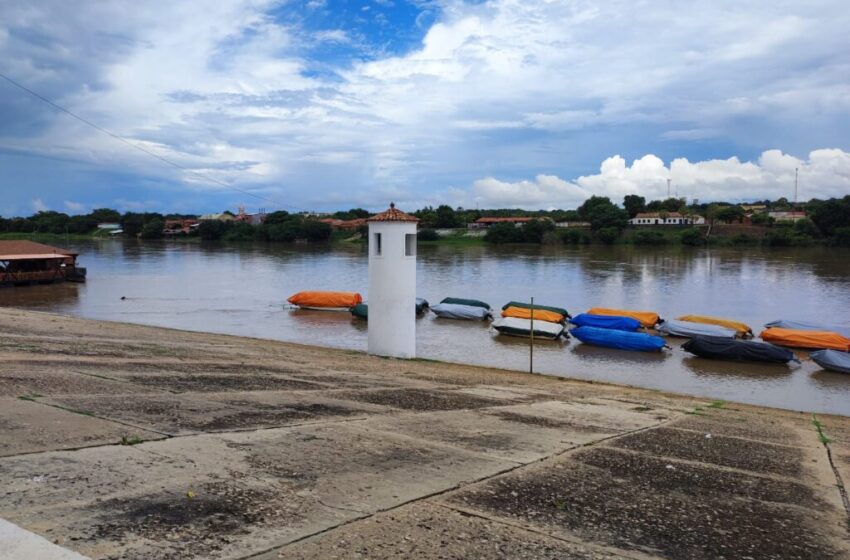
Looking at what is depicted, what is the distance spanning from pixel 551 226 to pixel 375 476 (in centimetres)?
11743

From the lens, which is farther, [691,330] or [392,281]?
[691,330]

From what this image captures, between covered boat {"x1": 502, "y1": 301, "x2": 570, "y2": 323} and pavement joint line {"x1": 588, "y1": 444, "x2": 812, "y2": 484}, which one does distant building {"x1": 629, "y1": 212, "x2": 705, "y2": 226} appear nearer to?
covered boat {"x1": 502, "y1": 301, "x2": 570, "y2": 323}

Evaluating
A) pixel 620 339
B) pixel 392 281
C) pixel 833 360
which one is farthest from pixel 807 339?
pixel 392 281

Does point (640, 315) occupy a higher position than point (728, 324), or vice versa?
point (640, 315)

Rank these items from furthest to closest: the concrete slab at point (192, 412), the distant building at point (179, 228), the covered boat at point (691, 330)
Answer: the distant building at point (179, 228), the covered boat at point (691, 330), the concrete slab at point (192, 412)

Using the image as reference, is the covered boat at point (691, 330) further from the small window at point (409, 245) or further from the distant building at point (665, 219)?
the distant building at point (665, 219)

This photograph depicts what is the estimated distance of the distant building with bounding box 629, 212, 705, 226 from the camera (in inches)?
5030

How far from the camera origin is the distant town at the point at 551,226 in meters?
97.3

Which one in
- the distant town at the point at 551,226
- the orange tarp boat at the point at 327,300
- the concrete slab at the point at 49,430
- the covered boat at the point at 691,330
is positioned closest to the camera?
the concrete slab at the point at 49,430

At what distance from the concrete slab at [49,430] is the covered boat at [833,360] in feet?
84.4

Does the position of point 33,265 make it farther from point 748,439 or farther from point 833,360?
point 748,439

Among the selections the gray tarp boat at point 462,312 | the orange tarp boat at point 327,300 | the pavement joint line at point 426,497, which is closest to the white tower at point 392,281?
the pavement joint line at point 426,497

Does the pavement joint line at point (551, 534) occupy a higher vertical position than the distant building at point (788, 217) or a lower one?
lower

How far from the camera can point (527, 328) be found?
30.8 meters
